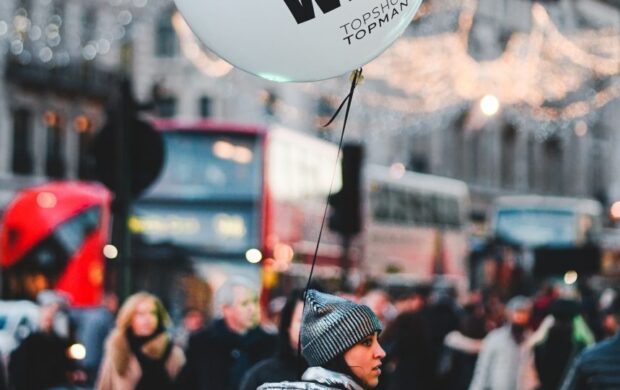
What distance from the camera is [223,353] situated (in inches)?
404

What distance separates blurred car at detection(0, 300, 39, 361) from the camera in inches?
597

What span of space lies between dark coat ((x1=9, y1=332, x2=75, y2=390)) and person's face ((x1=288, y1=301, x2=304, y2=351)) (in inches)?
132

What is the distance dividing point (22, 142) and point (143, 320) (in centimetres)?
3491

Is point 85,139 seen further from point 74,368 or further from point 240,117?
point 74,368

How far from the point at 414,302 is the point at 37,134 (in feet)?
101

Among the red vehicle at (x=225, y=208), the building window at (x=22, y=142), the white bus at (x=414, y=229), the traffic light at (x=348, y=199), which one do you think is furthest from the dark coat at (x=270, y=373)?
the building window at (x=22, y=142)

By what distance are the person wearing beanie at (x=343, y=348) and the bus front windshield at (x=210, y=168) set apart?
14.6 metres

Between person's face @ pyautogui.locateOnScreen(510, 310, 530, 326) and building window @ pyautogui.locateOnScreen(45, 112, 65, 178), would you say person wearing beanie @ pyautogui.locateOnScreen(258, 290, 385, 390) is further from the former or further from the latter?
building window @ pyautogui.locateOnScreen(45, 112, 65, 178)

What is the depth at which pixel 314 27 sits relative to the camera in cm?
502

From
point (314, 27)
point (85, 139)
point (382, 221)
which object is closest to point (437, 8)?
point (85, 139)

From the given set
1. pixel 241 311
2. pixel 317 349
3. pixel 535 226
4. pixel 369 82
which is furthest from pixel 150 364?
pixel 369 82

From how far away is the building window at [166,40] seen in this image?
160 ft

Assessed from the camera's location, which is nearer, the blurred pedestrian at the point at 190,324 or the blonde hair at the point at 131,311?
the blonde hair at the point at 131,311

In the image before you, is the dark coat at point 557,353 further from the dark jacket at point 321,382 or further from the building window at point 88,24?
the building window at point 88,24
